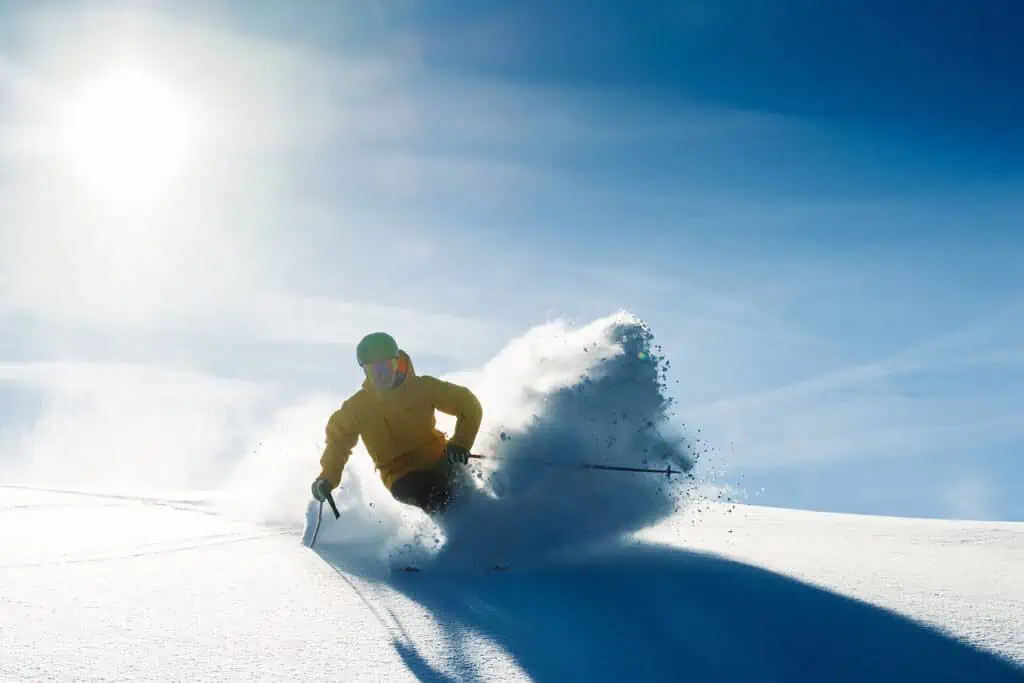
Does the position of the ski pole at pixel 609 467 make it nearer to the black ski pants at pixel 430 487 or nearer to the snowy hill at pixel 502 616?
the black ski pants at pixel 430 487

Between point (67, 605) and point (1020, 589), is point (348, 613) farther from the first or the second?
point (1020, 589)

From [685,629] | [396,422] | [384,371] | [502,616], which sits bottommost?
[502,616]

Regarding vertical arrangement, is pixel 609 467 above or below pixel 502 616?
above

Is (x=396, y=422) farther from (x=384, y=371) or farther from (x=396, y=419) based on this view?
(x=384, y=371)

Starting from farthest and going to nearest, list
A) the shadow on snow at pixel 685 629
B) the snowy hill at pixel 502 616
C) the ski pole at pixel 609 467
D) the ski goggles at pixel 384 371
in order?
the ski goggles at pixel 384 371 → the ski pole at pixel 609 467 → the shadow on snow at pixel 685 629 → the snowy hill at pixel 502 616

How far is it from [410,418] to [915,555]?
5.08m

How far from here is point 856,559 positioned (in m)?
6.82

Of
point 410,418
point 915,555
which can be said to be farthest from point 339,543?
point 915,555

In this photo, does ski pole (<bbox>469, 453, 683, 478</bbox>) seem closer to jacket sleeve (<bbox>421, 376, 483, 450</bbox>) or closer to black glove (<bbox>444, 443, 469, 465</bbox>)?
black glove (<bbox>444, 443, 469, 465</bbox>)

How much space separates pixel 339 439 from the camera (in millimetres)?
7156

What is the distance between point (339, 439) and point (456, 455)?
1259mm

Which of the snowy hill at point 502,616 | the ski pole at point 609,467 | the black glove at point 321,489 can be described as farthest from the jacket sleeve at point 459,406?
the snowy hill at point 502,616

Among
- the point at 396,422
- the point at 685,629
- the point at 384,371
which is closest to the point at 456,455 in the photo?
the point at 396,422

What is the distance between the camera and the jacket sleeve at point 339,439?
23.3 feet
